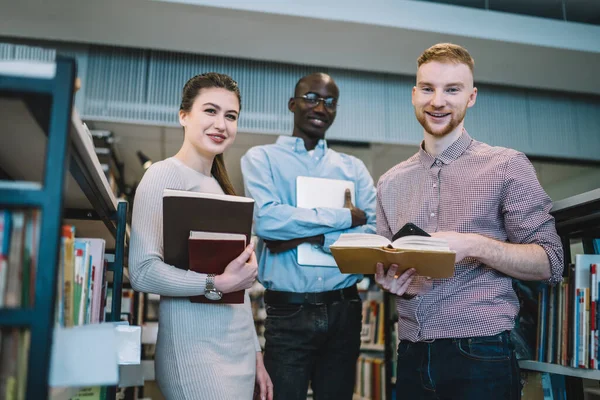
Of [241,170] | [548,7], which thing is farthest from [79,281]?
[548,7]

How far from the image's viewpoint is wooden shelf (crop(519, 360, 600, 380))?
4.80 feet

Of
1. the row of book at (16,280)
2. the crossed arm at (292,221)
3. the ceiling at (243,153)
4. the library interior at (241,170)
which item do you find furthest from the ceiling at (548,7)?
the row of book at (16,280)

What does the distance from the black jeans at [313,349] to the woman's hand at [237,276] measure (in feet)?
1.79

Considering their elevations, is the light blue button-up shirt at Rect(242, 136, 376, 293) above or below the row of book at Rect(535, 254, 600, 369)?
above

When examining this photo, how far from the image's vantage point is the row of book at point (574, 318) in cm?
149

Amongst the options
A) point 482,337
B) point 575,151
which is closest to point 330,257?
point 482,337

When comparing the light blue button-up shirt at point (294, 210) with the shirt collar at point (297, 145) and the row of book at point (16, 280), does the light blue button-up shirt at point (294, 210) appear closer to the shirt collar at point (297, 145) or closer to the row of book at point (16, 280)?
the shirt collar at point (297, 145)

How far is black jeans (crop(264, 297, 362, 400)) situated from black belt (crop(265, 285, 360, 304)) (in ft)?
0.05

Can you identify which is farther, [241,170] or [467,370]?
→ [241,170]

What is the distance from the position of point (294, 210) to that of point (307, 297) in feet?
1.02

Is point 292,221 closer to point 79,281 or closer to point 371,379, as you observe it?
point 79,281

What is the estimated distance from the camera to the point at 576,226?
168cm

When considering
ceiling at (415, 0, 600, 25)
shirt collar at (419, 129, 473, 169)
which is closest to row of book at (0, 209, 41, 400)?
shirt collar at (419, 129, 473, 169)

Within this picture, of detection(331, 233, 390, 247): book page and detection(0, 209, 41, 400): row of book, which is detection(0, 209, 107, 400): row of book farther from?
detection(331, 233, 390, 247): book page
